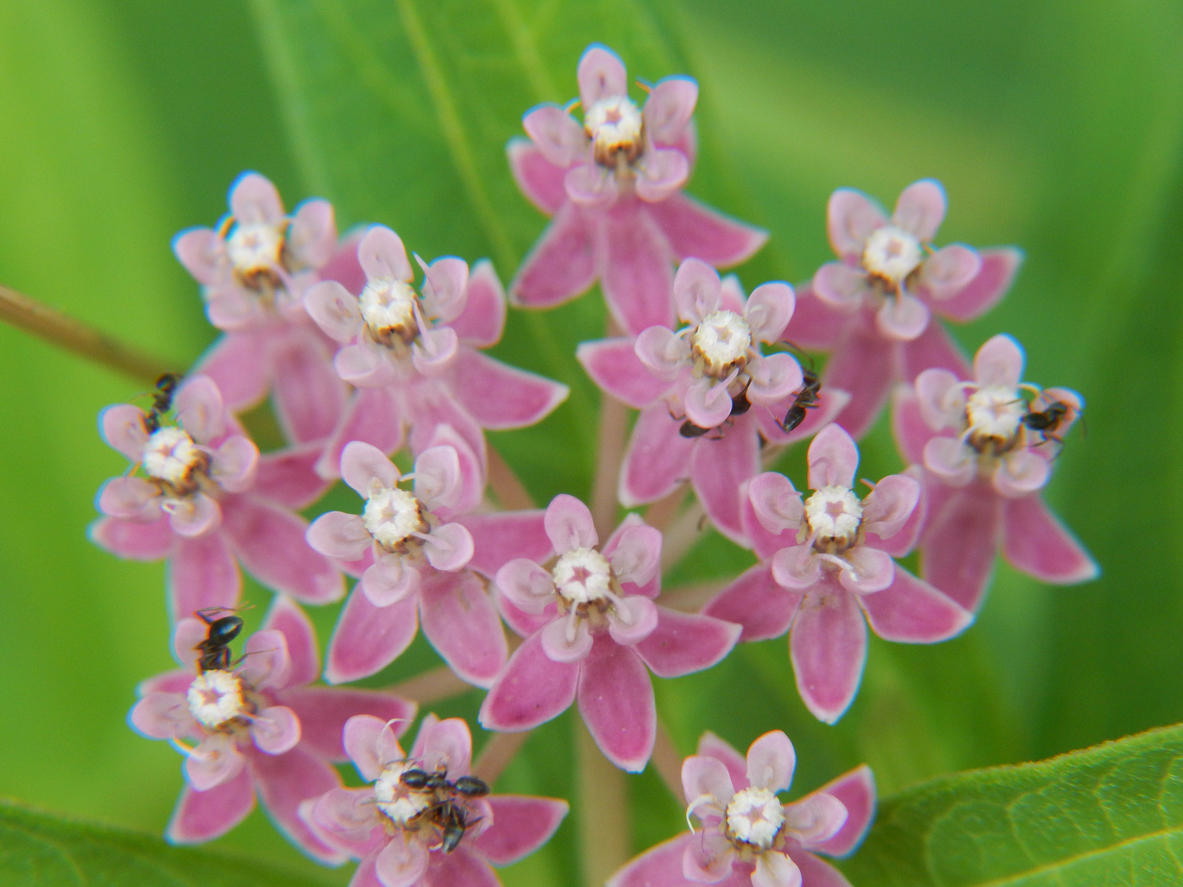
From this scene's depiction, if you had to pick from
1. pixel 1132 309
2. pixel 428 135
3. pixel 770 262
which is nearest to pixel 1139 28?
pixel 1132 309

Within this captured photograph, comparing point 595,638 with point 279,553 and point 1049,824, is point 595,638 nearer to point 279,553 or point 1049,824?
point 279,553

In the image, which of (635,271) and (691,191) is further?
(691,191)

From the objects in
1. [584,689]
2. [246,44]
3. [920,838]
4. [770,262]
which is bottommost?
[920,838]

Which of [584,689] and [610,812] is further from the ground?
[584,689]

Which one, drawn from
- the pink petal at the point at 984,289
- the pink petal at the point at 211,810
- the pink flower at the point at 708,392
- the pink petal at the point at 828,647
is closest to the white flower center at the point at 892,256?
the pink petal at the point at 984,289

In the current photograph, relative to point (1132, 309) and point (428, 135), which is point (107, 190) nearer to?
point (428, 135)

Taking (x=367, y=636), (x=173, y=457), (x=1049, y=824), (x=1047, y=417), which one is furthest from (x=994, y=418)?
(x=173, y=457)
